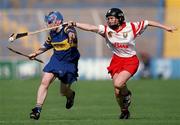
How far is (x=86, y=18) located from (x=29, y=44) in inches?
114

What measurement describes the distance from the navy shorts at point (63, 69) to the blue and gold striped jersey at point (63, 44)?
0.36 feet

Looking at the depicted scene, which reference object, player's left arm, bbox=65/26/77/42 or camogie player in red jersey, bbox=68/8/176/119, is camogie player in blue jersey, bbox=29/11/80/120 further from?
camogie player in red jersey, bbox=68/8/176/119

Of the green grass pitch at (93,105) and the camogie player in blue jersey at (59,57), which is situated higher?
the camogie player in blue jersey at (59,57)

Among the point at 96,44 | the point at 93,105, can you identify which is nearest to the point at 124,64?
the point at 93,105

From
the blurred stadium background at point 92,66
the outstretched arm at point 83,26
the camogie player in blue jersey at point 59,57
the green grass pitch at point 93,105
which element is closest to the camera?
the outstretched arm at point 83,26

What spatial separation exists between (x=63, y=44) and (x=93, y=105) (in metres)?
4.65

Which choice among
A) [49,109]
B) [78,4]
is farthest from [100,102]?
[78,4]

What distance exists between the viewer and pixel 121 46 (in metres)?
15.3

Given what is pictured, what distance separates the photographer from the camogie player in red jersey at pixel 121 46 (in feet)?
49.6

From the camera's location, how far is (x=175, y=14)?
118ft

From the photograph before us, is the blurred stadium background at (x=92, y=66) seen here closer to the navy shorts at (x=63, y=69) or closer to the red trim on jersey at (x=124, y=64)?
the navy shorts at (x=63, y=69)

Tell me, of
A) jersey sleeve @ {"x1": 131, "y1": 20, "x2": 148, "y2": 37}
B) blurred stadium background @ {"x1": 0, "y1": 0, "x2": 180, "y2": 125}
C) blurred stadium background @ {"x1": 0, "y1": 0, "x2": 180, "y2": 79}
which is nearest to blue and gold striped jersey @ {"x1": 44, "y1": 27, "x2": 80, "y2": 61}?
jersey sleeve @ {"x1": 131, "y1": 20, "x2": 148, "y2": 37}

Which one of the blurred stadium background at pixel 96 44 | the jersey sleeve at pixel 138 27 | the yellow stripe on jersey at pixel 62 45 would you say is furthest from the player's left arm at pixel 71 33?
the blurred stadium background at pixel 96 44

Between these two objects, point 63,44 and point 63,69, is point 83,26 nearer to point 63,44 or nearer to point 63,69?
point 63,44
